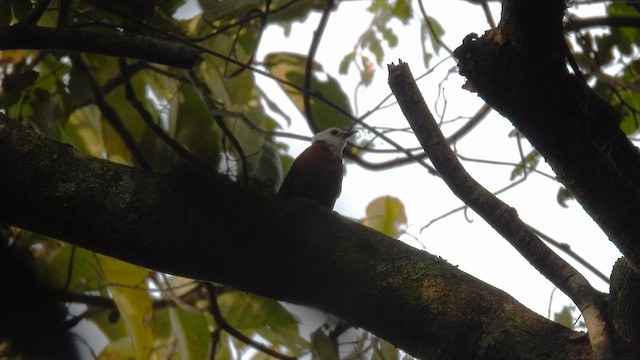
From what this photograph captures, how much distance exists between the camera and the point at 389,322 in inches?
75.8

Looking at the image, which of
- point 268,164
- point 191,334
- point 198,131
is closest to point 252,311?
point 191,334

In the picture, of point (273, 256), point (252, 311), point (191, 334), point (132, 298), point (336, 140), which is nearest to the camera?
point (273, 256)

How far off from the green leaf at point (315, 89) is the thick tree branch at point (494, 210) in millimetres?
1282

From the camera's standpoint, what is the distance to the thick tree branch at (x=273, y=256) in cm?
190

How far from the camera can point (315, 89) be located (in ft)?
11.4

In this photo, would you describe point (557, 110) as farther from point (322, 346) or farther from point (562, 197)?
point (562, 197)

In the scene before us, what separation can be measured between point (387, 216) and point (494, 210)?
4.54 feet

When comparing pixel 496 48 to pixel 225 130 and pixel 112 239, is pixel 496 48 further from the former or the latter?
pixel 225 130

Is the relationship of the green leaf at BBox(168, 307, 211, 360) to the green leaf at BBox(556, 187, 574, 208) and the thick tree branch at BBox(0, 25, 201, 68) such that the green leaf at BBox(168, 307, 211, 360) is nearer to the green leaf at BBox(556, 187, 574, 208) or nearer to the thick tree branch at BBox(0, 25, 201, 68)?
the thick tree branch at BBox(0, 25, 201, 68)

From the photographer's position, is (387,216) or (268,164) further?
(387,216)

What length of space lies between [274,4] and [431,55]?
119 cm

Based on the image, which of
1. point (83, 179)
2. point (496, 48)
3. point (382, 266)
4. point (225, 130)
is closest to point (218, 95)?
point (225, 130)

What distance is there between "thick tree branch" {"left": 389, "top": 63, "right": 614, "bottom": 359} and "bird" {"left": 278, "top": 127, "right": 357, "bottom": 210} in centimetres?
178

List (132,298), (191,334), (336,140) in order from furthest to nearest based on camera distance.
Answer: (336,140), (191,334), (132,298)
